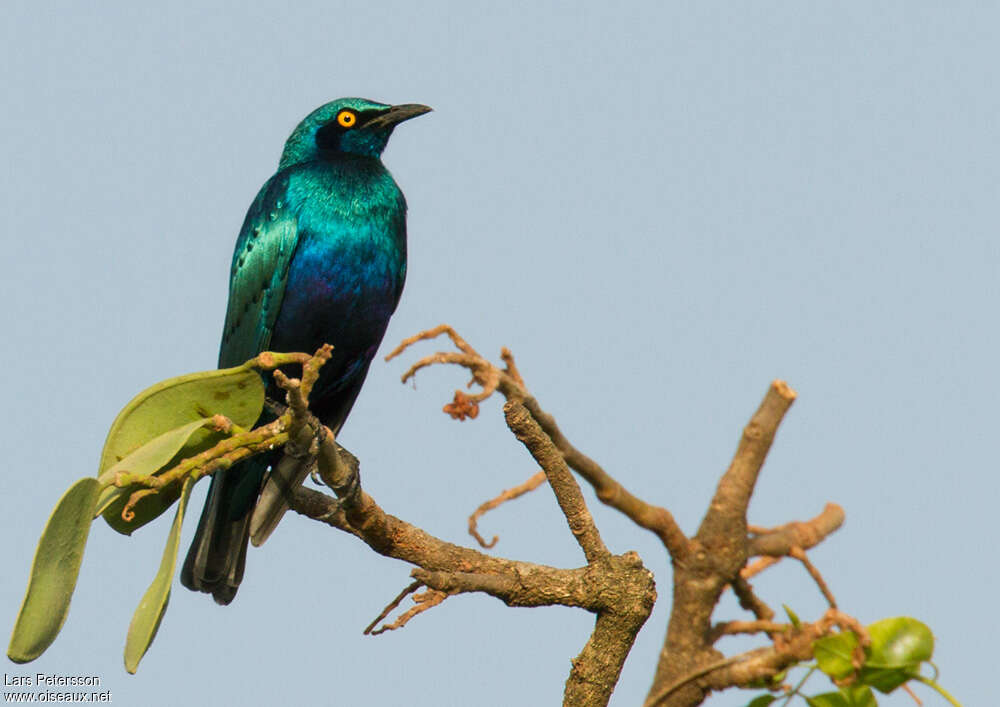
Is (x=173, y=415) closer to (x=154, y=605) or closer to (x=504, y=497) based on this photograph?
(x=154, y=605)

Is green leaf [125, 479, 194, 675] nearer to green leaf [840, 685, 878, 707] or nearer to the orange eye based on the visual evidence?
green leaf [840, 685, 878, 707]

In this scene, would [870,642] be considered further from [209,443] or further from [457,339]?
[209,443]

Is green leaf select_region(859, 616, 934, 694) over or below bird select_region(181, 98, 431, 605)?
below

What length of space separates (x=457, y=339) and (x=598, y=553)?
2.87 feet

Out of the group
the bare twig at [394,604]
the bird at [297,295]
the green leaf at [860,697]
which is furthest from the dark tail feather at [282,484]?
the green leaf at [860,697]

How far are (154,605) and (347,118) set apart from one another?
264cm

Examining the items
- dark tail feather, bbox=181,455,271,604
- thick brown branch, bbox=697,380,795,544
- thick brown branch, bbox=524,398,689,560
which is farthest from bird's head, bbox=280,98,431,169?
thick brown branch, bbox=697,380,795,544

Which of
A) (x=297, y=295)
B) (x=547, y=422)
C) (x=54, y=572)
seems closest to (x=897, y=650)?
(x=547, y=422)

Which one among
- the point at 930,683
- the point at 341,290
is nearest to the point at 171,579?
the point at 341,290

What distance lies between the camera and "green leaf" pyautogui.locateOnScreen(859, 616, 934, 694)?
3227 mm

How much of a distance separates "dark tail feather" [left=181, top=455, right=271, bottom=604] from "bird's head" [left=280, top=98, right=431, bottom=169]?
1.44 m

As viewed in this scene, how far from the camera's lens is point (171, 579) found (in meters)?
3.61

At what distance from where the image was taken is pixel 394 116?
5578mm

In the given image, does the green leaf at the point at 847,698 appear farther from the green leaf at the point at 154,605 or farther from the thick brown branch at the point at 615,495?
the green leaf at the point at 154,605
